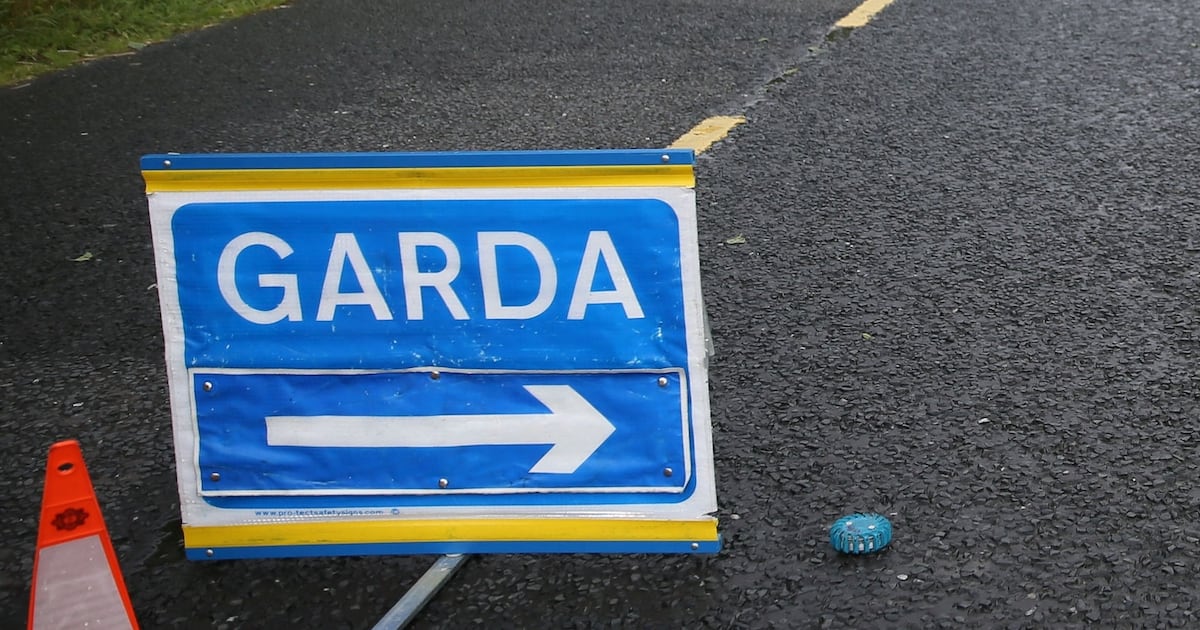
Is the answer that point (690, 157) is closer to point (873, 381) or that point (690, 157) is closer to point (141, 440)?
point (873, 381)

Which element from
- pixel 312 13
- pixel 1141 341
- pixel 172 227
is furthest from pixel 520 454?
pixel 312 13

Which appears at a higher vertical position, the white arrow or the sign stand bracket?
the white arrow

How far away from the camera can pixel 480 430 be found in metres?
2.86

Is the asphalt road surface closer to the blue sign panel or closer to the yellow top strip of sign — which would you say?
the blue sign panel

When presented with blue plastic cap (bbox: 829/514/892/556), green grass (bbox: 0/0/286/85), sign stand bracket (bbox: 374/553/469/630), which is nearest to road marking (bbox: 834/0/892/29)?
green grass (bbox: 0/0/286/85)

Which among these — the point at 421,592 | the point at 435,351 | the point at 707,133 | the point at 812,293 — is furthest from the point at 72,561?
the point at 707,133

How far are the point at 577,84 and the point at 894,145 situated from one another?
210cm

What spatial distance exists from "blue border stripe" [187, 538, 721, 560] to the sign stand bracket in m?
0.03

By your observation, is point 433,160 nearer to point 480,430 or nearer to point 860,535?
point 480,430

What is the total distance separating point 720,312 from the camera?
14.2ft

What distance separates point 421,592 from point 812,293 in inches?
82.8

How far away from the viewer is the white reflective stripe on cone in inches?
97.1

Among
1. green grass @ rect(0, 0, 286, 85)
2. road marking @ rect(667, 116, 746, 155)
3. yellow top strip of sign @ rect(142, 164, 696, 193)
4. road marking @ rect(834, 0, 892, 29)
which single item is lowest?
road marking @ rect(667, 116, 746, 155)

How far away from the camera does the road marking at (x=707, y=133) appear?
619 centimetres
